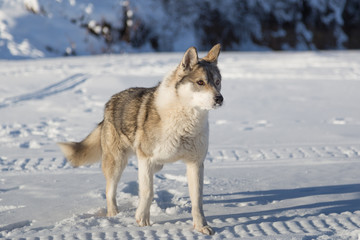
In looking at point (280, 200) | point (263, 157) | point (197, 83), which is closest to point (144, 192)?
point (197, 83)

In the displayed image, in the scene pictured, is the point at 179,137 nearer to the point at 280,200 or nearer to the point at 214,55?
the point at 214,55

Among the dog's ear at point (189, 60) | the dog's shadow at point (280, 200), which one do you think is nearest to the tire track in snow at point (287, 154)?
the dog's shadow at point (280, 200)

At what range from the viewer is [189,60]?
3.61 m

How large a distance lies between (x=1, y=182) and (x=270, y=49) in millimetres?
17864

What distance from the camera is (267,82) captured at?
10133 millimetres

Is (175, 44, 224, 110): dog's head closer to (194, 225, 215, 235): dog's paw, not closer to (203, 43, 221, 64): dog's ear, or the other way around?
(203, 43, 221, 64): dog's ear

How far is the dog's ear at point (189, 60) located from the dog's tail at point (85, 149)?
122 cm

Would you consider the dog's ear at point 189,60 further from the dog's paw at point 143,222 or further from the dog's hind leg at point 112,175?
the dog's paw at point 143,222

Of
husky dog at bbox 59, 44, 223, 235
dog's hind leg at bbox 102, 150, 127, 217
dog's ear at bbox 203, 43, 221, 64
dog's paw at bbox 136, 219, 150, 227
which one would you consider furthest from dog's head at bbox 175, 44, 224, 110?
dog's paw at bbox 136, 219, 150, 227

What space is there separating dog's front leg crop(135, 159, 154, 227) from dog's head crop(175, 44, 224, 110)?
591 millimetres

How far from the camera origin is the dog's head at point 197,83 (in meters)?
3.39

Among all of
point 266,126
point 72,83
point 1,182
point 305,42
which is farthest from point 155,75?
point 305,42

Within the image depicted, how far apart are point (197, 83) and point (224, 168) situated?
1.91 m

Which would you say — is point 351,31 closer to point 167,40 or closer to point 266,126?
point 167,40
